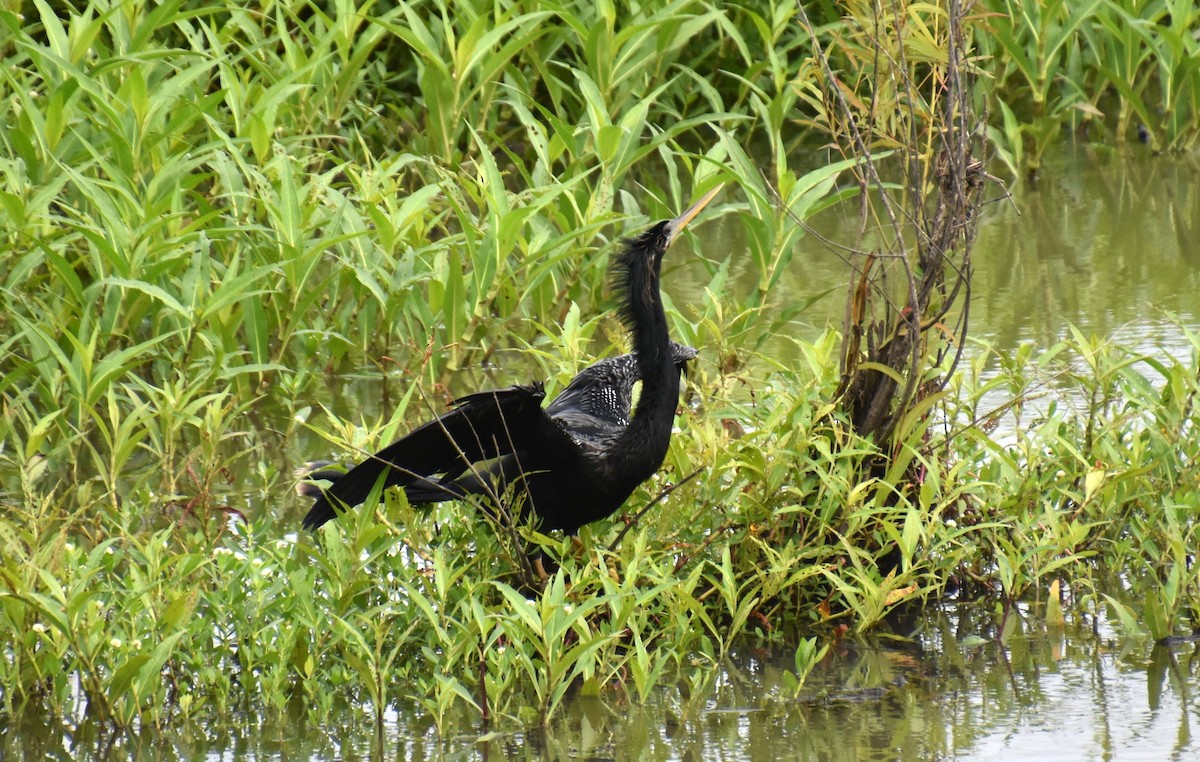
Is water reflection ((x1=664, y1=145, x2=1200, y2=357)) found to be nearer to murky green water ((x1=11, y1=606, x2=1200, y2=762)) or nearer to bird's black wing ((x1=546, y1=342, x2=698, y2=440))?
bird's black wing ((x1=546, y1=342, x2=698, y2=440))

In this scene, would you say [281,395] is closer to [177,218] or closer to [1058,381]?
[177,218]

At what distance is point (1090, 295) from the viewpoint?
6.74 meters

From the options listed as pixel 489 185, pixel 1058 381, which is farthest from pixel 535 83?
pixel 1058 381

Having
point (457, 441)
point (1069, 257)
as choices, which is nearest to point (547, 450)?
point (457, 441)

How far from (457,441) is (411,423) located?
2.72 ft

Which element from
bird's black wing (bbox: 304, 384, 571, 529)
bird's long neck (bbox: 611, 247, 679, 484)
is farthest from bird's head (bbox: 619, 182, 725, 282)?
bird's black wing (bbox: 304, 384, 571, 529)

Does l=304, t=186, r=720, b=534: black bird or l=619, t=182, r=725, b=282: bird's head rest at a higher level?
l=619, t=182, r=725, b=282: bird's head

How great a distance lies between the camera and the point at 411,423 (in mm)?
5066

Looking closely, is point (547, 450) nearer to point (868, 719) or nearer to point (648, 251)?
point (648, 251)

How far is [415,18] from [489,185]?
1545mm

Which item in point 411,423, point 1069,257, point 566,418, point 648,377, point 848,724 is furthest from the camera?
point 1069,257

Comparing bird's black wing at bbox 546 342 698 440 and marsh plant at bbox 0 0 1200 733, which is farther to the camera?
bird's black wing at bbox 546 342 698 440

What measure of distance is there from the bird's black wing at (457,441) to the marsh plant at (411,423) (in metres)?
0.09

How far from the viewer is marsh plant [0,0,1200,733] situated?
3842 mm
